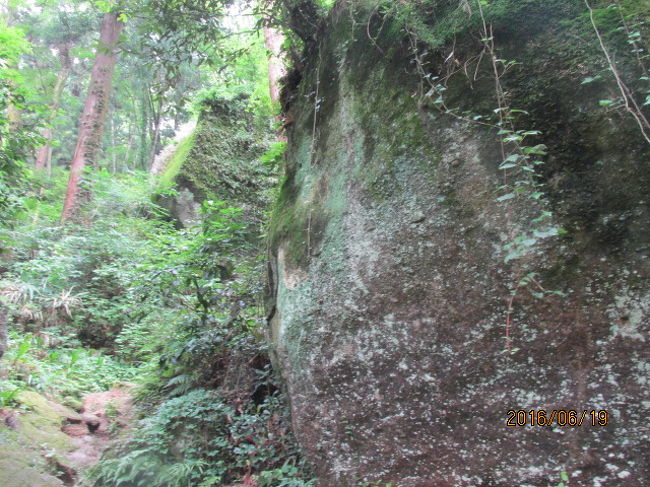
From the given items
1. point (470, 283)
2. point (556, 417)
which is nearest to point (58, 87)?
point (470, 283)

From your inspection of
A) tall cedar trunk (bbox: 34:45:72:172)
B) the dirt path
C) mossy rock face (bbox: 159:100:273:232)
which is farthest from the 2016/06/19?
tall cedar trunk (bbox: 34:45:72:172)

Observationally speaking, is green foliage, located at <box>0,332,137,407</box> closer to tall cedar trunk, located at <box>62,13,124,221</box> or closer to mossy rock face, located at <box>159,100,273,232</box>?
mossy rock face, located at <box>159,100,273,232</box>

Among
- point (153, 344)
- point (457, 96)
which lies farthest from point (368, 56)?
point (153, 344)

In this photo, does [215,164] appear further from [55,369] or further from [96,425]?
[96,425]

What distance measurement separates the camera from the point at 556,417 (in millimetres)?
2182

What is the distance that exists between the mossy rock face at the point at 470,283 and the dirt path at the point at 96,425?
9.51 ft

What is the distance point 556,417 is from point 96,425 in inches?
212

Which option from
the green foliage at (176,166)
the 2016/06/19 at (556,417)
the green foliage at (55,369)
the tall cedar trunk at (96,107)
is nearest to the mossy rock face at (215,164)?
the green foliage at (176,166)

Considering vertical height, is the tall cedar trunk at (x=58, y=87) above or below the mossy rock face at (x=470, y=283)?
above

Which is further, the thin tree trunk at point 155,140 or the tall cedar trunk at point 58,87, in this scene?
the thin tree trunk at point 155,140

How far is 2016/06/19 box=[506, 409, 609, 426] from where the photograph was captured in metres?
2.08

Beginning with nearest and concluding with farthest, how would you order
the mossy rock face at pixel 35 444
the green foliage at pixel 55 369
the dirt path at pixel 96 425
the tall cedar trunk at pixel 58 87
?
the mossy rock face at pixel 35 444 → the dirt path at pixel 96 425 → the green foliage at pixel 55 369 → the tall cedar trunk at pixel 58 87

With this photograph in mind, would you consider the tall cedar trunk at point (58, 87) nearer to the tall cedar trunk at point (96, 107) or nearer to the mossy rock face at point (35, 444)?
the tall cedar trunk at point (96, 107)

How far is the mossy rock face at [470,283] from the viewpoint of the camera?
2.12 metres
